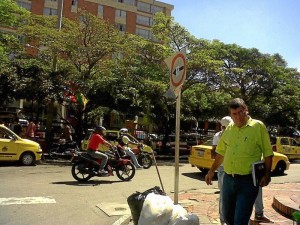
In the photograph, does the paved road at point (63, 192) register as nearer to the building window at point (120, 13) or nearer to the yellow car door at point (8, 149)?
the yellow car door at point (8, 149)

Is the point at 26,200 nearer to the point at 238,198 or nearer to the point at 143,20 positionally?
the point at 238,198

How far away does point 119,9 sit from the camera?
59125 millimetres

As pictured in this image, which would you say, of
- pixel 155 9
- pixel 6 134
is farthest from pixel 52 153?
pixel 155 9

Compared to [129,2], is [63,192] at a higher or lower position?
lower

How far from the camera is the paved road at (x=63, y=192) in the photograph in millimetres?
6750

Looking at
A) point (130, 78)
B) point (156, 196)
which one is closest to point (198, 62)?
point (130, 78)

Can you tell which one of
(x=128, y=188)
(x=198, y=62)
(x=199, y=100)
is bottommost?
(x=128, y=188)

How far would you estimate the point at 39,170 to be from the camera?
13.3 meters

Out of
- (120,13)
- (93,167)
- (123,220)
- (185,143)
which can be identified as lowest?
(123,220)

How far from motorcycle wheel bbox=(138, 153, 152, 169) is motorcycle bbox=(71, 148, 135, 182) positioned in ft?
11.3

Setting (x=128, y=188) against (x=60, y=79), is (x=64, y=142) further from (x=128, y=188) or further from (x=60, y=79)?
(x=128, y=188)

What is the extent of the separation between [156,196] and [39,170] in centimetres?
947

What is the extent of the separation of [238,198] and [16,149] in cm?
1168

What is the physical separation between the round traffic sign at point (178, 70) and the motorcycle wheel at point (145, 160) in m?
9.16
